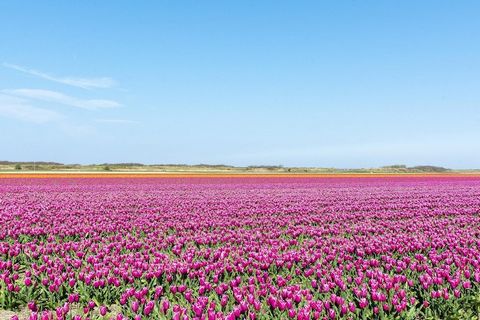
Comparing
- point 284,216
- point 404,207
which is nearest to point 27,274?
point 284,216

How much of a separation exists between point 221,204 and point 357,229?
305 inches

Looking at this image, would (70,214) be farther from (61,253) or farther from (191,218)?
(61,253)

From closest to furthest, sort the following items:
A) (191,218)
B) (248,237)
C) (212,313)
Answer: (212,313) → (248,237) → (191,218)

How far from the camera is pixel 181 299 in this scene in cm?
627

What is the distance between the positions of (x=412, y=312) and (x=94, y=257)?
5702 millimetres

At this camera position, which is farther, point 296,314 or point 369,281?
point 369,281

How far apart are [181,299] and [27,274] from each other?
274cm

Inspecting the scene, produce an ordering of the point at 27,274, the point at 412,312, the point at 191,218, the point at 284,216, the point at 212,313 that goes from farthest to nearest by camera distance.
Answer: the point at 284,216
the point at 191,218
the point at 27,274
the point at 412,312
the point at 212,313

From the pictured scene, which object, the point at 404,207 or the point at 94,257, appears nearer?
the point at 94,257

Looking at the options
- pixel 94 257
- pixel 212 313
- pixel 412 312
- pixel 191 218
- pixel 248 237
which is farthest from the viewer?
pixel 191 218

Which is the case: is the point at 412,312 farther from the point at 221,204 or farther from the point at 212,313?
the point at 221,204

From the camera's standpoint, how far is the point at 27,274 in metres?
7.05

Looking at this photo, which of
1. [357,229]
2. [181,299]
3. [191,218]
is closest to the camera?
[181,299]

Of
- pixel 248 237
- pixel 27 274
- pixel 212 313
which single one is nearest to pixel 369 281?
pixel 212 313
